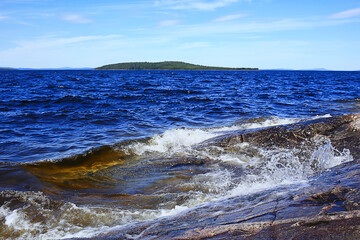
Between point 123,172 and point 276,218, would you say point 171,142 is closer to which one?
point 123,172

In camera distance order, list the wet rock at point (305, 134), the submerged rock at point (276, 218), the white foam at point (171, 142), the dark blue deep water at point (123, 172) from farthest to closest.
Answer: the white foam at point (171, 142) < the wet rock at point (305, 134) < the dark blue deep water at point (123, 172) < the submerged rock at point (276, 218)

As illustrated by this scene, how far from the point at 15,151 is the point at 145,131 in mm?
5249

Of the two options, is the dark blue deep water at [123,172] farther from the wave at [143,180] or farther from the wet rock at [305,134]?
the wet rock at [305,134]

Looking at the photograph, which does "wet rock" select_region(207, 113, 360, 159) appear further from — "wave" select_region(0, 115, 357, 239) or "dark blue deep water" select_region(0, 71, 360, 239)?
"dark blue deep water" select_region(0, 71, 360, 239)

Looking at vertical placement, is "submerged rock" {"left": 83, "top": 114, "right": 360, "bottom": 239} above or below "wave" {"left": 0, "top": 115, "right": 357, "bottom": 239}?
above

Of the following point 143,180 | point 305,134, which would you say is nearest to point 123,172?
point 143,180

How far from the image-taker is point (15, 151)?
10.0 meters

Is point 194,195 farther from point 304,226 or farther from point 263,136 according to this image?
point 263,136

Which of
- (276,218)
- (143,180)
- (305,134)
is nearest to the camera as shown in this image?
(276,218)

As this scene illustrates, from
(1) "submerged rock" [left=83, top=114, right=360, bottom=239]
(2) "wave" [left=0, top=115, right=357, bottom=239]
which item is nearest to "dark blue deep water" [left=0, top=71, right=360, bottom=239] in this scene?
(2) "wave" [left=0, top=115, right=357, bottom=239]

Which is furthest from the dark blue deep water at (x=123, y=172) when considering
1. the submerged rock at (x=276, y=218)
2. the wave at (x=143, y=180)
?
the submerged rock at (x=276, y=218)

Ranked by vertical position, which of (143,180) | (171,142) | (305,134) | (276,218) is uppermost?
(305,134)

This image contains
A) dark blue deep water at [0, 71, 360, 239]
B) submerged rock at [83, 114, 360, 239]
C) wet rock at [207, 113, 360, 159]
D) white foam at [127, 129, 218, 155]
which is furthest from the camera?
white foam at [127, 129, 218, 155]

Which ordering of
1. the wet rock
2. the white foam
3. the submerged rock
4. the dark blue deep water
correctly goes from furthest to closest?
the white foam < the wet rock < the dark blue deep water < the submerged rock
